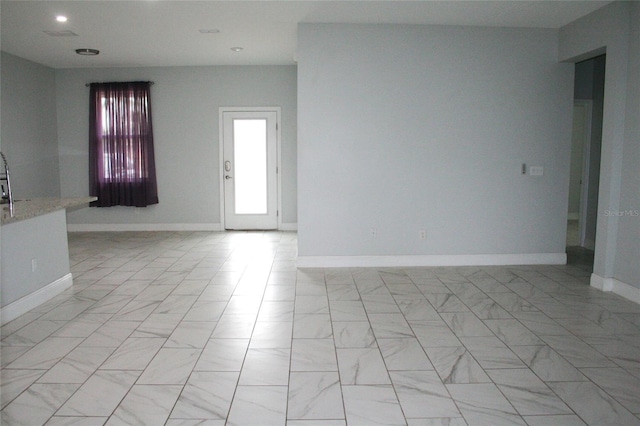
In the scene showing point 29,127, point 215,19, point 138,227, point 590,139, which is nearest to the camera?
point 215,19

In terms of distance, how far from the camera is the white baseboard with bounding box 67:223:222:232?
8062mm

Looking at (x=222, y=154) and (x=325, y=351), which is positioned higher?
(x=222, y=154)

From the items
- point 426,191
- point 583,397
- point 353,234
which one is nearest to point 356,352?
point 583,397

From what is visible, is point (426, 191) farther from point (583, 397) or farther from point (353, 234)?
point (583, 397)

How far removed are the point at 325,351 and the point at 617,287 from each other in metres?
3.11

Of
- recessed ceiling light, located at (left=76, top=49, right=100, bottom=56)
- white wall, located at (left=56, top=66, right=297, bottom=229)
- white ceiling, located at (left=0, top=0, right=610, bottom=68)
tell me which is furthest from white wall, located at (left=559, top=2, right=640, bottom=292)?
recessed ceiling light, located at (left=76, top=49, right=100, bottom=56)

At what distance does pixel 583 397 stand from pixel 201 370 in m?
2.22

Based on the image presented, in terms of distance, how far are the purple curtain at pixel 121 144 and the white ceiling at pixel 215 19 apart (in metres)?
1.12

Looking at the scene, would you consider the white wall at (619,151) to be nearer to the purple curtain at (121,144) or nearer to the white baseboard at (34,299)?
the white baseboard at (34,299)

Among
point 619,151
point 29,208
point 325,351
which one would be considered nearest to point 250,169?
point 29,208

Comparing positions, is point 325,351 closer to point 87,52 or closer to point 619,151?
point 619,151

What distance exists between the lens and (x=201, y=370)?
9.55 feet

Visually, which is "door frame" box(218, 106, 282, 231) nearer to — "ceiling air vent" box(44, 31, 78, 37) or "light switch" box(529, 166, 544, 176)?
"ceiling air vent" box(44, 31, 78, 37)

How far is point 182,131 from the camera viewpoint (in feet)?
26.0
